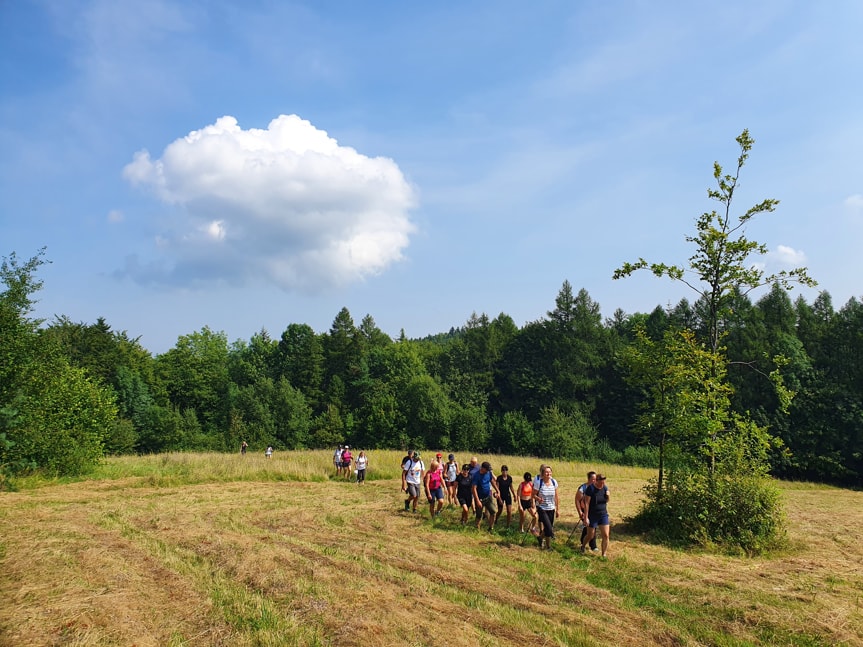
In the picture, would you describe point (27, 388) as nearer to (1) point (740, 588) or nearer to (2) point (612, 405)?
(1) point (740, 588)

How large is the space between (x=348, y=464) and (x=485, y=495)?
12.6 m

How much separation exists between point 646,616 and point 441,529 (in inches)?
275

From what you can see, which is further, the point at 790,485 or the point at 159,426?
the point at 159,426

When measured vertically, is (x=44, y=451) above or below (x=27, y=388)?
below

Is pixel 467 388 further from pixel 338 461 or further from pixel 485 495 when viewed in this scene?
pixel 485 495

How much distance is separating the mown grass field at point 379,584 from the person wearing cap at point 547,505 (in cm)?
53

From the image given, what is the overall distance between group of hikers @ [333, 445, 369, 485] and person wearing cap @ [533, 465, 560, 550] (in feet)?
44.1

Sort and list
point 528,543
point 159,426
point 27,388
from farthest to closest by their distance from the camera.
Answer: point 159,426
point 27,388
point 528,543

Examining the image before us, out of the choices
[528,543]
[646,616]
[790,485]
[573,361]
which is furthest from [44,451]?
[573,361]

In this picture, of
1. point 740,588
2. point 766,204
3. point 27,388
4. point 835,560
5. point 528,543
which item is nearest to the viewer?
point 740,588

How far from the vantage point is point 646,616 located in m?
7.41

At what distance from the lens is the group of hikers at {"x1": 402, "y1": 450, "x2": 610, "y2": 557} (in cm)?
1129

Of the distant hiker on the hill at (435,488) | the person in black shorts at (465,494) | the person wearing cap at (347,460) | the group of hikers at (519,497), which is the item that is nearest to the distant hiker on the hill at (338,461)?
the person wearing cap at (347,460)

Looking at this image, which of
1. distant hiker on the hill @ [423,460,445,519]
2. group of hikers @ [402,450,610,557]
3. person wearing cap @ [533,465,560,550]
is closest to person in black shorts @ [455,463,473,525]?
group of hikers @ [402,450,610,557]
